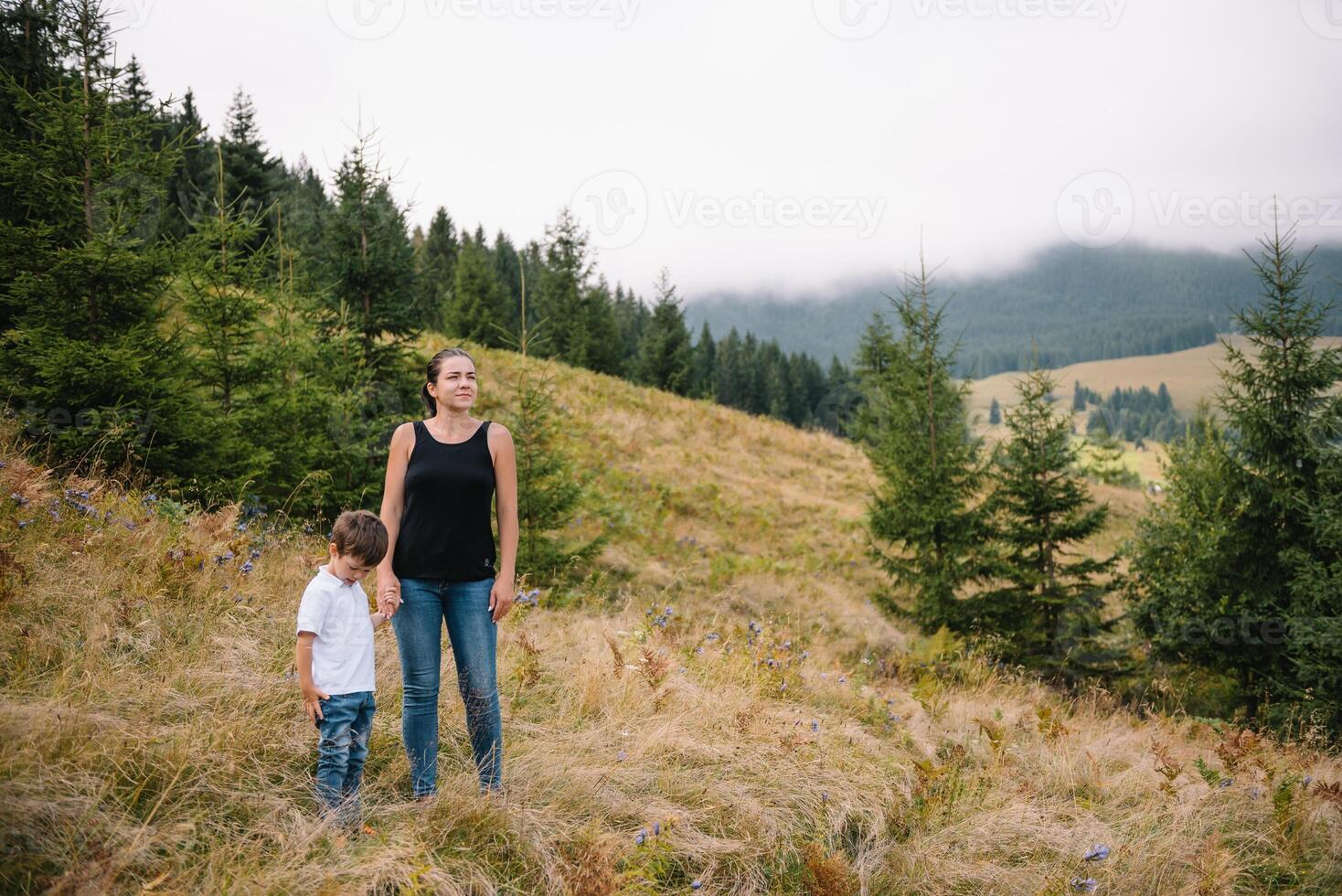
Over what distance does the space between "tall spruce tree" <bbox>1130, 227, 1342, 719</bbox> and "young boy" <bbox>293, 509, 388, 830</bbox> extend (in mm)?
11057

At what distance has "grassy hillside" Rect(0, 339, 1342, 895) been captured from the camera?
280 cm

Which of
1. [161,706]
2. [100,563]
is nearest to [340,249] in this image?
[100,563]

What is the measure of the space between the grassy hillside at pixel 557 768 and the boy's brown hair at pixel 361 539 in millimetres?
1123

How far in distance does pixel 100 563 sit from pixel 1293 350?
1381 cm

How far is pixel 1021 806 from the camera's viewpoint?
4.43m

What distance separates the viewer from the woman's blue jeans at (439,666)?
335 cm

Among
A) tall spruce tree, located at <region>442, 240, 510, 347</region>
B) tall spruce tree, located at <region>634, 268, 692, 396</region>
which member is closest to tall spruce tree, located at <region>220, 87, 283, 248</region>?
tall spruce tree, located at <region>442, 240, 510, 347</region>

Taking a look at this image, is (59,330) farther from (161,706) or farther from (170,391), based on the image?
(161,706)

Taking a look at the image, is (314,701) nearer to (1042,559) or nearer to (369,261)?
(369,261)

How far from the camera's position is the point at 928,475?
36.0 feet

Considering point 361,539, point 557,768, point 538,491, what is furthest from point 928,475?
point 361,539

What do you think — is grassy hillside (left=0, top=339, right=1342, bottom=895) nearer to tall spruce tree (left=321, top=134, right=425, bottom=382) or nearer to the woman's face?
the woman's face

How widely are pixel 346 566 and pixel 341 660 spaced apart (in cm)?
42

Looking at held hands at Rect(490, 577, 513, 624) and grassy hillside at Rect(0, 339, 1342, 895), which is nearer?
grassy hillside at Rect(0, 339, 1342, 895)
